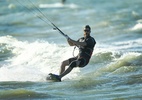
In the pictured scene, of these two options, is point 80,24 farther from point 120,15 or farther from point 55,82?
point 55,82

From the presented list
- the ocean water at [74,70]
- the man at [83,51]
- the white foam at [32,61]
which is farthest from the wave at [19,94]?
the white foam at [32,61]

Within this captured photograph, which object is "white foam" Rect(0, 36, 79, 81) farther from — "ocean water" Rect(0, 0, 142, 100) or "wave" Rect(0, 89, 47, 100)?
"wave" Rect(0, 89, 47, 100)

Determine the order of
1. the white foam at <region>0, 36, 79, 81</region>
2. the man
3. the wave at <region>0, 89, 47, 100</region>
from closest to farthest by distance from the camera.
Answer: the wave at <region>0, 89, 47, 100</region>
the man
the white foam at <region>0, 36, 79, 81</region>

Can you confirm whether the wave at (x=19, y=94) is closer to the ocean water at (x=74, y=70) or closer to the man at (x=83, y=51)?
the ocean water at (x=74, y=70)

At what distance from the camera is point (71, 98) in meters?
11.5

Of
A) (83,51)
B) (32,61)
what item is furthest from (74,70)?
(32,61)

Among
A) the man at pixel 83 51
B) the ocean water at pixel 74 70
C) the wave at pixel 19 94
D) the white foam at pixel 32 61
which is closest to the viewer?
the wave at pixel 19 94

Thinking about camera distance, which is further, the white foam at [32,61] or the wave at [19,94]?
the white foam at [32,61]

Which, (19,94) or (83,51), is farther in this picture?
(83,51)

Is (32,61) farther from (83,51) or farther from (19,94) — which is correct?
(19,94)

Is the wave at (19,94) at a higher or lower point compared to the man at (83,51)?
lower

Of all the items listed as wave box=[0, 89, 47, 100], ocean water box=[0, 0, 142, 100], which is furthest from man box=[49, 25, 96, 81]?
wave box=[0, 89, 47, 100]

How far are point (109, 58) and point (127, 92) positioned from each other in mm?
5905

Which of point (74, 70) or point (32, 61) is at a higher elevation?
point (32, 61)
